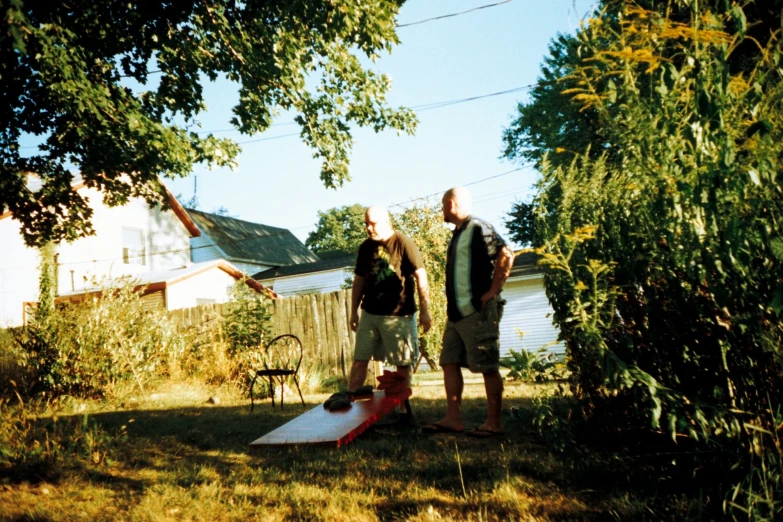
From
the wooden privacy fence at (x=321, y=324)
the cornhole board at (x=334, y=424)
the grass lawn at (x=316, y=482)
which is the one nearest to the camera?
the grass lawn at (x=316, y=482)

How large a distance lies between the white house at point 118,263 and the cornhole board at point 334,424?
17408 millimetres

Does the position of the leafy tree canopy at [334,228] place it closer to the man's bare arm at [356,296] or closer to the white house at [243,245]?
the white house at [243,245]

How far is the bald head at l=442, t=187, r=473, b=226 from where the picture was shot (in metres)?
4.53

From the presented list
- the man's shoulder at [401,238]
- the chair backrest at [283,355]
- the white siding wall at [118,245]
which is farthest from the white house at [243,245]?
the man's shoulder at [401,238]

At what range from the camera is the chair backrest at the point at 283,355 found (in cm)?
904

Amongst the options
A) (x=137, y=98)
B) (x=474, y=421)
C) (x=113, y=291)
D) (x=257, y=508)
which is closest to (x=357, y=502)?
(x=257, y=508)

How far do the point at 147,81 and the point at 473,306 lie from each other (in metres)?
5.15

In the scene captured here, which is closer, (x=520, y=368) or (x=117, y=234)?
(x=520, y=368)

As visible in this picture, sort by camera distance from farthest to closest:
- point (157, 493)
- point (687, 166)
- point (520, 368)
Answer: point (157, 493)
point (520, 368)
point (687, 166)

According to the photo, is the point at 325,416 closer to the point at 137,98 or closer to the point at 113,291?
the point at 137,98

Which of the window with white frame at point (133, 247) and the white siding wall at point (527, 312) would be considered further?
the window with white frame at point (133, 247)

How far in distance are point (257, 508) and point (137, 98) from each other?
5.83 meters

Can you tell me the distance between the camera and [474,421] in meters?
4.91

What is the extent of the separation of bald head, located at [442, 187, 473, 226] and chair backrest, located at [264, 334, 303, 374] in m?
4.86
